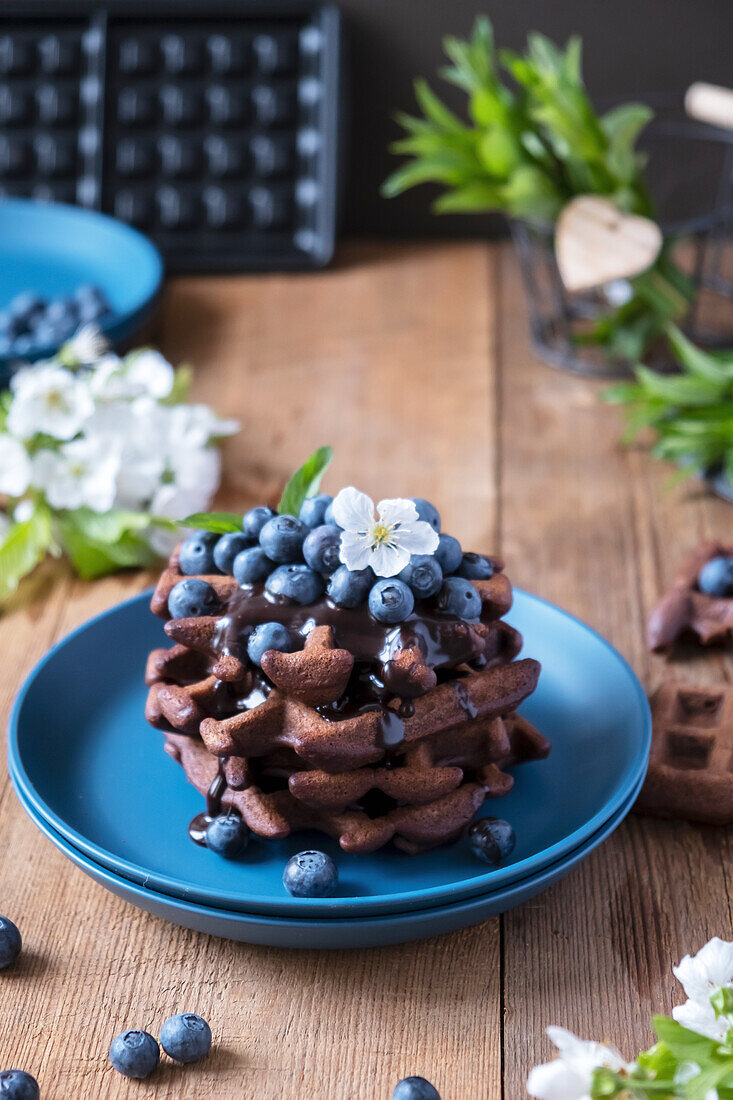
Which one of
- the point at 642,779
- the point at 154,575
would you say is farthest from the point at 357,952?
the point at 154,575

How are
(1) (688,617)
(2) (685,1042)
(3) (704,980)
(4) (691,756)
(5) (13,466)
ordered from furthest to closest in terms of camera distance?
(5) (13,466) < (1) (688,617) < (4) (691,756) < (3) (704,980) < (2) (685,1042)

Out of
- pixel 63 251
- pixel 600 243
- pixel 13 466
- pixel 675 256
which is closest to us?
pixel 13 466

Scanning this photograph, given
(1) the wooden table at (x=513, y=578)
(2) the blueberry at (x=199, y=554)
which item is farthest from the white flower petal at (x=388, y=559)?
(1) the wooden table at (x=513, y=578)

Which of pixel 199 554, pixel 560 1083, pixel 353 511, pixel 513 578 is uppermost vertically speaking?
pixel 353 511

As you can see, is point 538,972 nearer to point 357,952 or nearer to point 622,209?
point 357,952

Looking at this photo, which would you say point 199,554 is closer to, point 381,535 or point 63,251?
point 381,535

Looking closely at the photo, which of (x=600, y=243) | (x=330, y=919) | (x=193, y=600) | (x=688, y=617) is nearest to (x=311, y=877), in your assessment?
(x=330, y=919)

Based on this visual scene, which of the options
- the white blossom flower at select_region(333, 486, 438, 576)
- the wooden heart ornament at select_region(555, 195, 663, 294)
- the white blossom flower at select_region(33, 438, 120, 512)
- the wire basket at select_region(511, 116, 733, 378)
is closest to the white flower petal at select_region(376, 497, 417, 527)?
the white blossom flower at select_region(333, 486, 438, 576)

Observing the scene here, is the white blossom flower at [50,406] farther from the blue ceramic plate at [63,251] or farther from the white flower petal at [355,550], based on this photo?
the white flower petal at [355,550]
